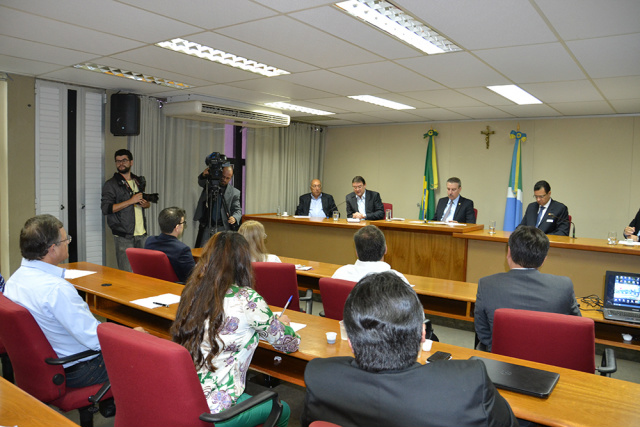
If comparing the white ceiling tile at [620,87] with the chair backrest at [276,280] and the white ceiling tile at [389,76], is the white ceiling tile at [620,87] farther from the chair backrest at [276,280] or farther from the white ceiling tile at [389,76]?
the chair backrest at [276,280]

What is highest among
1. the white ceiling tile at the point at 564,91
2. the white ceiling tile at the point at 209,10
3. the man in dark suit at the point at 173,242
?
the white ceiling tile at the point at 564,91

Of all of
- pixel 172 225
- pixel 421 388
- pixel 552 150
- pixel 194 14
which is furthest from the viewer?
pixel 552 150

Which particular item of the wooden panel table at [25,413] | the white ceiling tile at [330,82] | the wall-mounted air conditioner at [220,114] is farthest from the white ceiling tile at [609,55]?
the wall-mounted air conditioner at [220,114]

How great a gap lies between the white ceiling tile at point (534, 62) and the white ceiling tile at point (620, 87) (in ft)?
1.29

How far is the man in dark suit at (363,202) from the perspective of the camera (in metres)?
6.85

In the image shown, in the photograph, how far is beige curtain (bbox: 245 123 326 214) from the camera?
26.4 feet

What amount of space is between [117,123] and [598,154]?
6.63 meters

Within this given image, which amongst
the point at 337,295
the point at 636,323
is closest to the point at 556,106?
the point at 636,323

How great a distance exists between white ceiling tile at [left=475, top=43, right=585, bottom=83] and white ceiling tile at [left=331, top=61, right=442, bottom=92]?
0.79 m

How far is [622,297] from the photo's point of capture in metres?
2.89

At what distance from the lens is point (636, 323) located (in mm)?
2781

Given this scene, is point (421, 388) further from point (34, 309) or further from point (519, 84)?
point (519, 84)

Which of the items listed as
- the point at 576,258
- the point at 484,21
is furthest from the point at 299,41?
the point at 576,258

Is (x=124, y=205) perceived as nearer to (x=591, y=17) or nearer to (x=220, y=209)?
(x=220, y=209)
